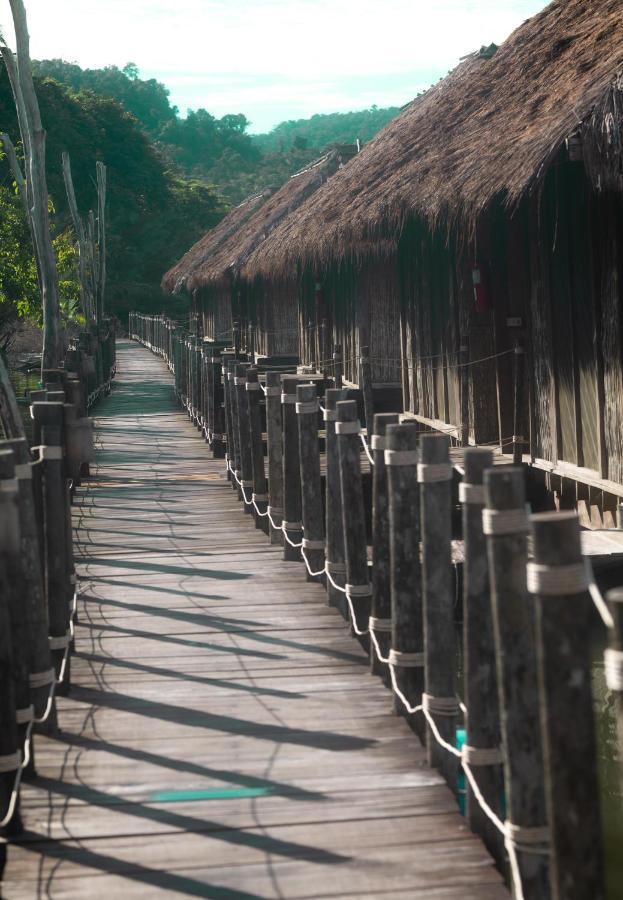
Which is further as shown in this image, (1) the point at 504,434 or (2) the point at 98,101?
(2) the point at 98,101

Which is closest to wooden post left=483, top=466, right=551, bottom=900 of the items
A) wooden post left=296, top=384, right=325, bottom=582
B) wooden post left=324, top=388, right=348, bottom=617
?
wooden post left=324, top=388, right=348, bottom=617

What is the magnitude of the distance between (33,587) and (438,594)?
5.19ft

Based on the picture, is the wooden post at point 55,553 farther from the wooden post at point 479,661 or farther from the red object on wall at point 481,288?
the red object on wall at point 481,288

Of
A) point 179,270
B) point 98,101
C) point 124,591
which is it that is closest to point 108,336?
point 179,270

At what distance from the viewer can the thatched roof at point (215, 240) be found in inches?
1342

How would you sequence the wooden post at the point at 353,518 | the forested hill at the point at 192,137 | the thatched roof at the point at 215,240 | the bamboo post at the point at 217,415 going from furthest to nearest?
1. the forested hill at the point at 192,137
2. the thatched roof at the point at 215,240
3. the bamboo post at the point at 217,415
4. the wooden post at the point at 353,518

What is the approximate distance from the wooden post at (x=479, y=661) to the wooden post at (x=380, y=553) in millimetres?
1479

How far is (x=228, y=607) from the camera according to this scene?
7.44 m

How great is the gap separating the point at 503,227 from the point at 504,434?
1.71 m

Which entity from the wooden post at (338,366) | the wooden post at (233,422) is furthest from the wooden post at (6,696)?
the wooden post at (338,366)

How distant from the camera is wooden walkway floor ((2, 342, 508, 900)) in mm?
4004

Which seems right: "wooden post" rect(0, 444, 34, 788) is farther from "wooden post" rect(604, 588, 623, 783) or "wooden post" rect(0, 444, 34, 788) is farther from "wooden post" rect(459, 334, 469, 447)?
"wooden post" rect(459, 334, 469, 447)

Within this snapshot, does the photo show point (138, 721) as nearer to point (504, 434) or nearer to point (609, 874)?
point (609, 874)

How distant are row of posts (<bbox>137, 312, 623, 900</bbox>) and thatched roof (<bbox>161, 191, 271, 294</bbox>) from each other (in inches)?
1053
